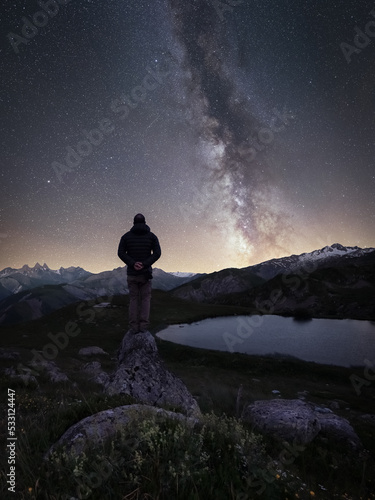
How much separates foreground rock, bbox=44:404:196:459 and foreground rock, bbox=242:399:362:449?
16.4ft

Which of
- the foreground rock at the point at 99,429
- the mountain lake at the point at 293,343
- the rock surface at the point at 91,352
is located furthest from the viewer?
the mountain lake at the point at 293,343

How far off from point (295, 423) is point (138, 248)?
331 inches

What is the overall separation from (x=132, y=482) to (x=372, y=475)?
307 inches

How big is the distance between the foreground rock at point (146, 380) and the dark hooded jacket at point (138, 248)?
313cm

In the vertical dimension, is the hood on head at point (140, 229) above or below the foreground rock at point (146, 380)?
above

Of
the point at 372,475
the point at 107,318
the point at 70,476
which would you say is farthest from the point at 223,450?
the point at 107,318

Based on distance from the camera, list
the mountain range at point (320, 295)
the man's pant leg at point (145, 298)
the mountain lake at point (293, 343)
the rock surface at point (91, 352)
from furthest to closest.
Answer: the mountain range at point (320, 295) → the mountain lake at point (293, 343) → the rock surface at point (91, 352) → the man's pant leg at point (145, 298)

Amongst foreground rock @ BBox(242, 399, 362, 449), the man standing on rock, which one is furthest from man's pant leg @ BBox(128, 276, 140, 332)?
foreground rock @ BBox(242, 399, 362, 449)

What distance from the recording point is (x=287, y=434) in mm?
7930

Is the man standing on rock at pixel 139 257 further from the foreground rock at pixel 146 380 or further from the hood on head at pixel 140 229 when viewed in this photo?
the foreground rock at pixel 146 380

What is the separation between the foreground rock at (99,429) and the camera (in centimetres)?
374

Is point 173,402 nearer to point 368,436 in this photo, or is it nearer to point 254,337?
point 368,436

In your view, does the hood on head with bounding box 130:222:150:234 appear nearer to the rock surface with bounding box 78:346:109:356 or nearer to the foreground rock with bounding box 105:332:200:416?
the foreground rock with bounding box 105:332:200:416

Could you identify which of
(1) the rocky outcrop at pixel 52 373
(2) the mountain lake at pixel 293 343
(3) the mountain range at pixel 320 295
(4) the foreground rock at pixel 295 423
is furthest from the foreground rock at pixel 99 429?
(3) the mountain range at pixel 320 295
